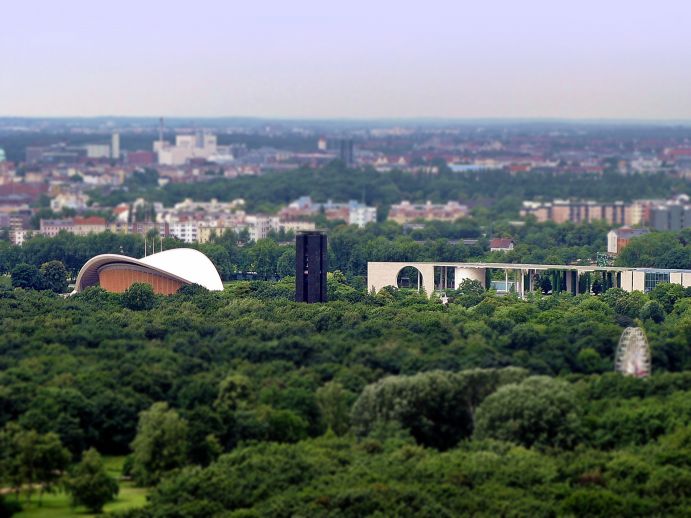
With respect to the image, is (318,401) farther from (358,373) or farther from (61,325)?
(61,325)

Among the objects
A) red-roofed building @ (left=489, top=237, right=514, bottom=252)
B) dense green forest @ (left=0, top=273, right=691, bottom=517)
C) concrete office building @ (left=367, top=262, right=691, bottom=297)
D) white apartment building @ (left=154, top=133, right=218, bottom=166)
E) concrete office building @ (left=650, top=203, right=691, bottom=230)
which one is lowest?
white apartment building @ (left=154, top=133, right=218, bottom=166)

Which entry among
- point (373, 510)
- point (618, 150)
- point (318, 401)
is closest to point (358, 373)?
point (318, 401)

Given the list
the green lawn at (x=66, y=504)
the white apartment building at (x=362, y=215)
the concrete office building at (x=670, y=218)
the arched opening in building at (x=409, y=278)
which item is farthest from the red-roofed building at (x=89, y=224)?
the green lawn at (x=66, y=504)

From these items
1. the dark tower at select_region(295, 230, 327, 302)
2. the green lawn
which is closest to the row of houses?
the dark tower at select_region(295, 230, 327, 302)

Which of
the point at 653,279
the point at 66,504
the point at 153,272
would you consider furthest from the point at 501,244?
the point at 66,504

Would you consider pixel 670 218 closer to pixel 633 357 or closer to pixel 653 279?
pixel 653 279

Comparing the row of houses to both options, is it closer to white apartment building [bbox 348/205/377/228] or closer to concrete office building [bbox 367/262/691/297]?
white apartment building [bbox 348/205/377/228]

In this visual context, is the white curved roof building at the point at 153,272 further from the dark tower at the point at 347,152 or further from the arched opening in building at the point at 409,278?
the dark tower at the point at 347,152
